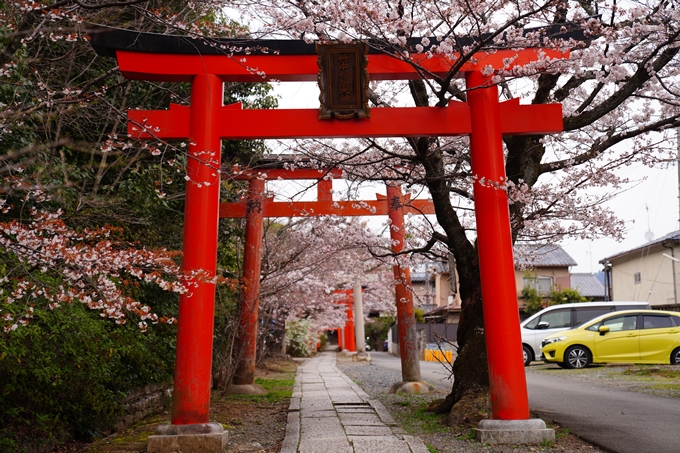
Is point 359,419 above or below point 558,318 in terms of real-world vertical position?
below

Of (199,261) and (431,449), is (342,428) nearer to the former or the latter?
(431,449)

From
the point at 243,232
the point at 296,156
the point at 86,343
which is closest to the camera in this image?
the point at 86,343

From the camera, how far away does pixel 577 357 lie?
15.6m

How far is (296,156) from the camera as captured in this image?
9.91 m

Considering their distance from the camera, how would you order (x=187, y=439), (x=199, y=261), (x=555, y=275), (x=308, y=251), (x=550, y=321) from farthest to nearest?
(x=555, y=275) → (x=550, y=321) → (x=308, y=251) → (x=199, y=261) → (x=187, y=439)

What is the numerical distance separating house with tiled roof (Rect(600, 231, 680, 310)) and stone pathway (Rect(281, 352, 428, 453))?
1577cm

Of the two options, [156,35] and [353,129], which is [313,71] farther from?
[156,35]

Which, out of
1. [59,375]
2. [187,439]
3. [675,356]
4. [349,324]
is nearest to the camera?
[59,375]

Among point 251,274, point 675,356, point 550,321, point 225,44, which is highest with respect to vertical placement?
point 225,44

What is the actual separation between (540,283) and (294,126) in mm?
30692

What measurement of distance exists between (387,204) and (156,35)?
275 inches

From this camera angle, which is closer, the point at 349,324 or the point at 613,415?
the point at 613,415

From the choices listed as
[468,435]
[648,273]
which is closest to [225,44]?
[468,435]

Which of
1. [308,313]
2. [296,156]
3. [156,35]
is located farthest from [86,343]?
[308,313]
